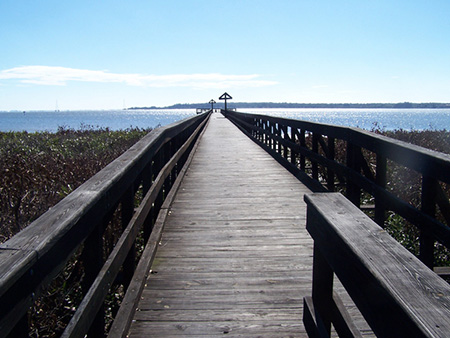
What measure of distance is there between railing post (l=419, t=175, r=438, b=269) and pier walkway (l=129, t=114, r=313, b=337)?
0.94 meters

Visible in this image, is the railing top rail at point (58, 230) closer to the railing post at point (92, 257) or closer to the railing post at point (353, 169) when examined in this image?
the railing post at point (92, 257)

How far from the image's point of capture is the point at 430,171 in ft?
9.89

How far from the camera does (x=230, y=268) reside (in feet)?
12.3

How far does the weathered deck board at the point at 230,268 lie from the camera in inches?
113

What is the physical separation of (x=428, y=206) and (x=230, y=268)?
171 centimetres

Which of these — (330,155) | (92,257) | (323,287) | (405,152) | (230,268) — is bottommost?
(230,268)

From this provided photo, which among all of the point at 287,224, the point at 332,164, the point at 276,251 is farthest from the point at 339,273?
the point at 332,164

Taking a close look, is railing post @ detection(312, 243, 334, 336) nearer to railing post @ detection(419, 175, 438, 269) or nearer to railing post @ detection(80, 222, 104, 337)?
railing post @ detection(80, 222, 104, 337)

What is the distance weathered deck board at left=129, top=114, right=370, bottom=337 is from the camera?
9.41 ft

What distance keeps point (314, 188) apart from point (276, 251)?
289 cm

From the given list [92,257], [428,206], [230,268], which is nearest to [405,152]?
[428,206]

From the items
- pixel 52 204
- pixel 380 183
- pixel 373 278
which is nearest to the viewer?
pixel 373 278

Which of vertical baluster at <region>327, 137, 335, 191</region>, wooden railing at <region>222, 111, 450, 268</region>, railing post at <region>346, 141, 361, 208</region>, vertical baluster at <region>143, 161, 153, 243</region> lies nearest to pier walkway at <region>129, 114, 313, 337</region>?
vertical baluster at <region>143, 161, 153, 243</region>

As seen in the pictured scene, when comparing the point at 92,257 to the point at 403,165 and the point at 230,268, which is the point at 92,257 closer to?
the point at 230,268
